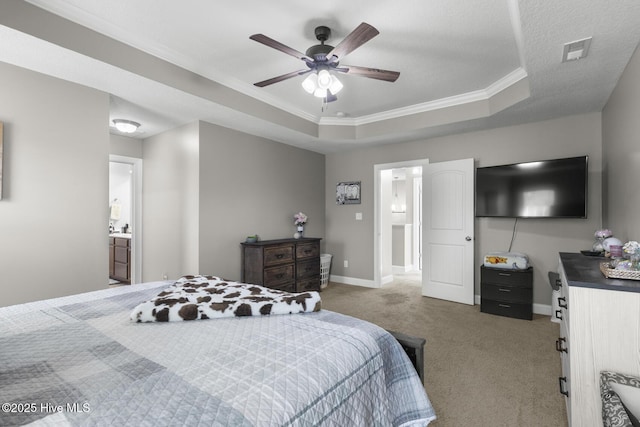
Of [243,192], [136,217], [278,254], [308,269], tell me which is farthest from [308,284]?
[136,217]

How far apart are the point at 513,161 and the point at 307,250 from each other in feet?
9.87

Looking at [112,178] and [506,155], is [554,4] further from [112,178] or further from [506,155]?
[112,178]

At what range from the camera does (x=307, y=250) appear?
4684mm

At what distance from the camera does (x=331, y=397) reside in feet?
3.34

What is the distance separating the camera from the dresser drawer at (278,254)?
4.03m

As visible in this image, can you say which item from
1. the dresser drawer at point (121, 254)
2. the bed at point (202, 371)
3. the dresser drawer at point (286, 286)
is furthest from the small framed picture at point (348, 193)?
the bed at point (202, 371)

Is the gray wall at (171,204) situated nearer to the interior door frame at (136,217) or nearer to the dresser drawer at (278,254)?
the interior door frame at (136,217)

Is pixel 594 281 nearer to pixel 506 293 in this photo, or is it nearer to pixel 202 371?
pixel 202 371

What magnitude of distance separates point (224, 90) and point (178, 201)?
1621 millimetres

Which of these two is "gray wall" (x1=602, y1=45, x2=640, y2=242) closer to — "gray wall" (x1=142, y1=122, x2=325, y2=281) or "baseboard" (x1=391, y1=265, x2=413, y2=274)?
"baseboard" (x1=391, y1=265, x2=413, y2=274)

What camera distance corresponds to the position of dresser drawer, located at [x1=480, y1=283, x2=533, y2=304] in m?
3.52

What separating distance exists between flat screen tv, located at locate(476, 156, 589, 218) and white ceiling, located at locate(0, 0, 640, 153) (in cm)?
60

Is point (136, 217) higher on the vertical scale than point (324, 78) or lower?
lower

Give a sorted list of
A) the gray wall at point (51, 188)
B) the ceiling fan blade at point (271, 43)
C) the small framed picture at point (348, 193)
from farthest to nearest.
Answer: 1. the small framed picture at point (348, 193)
2. the gray wall at point (51, 188)
3. the ceiling fan blade at point (271, 43)
